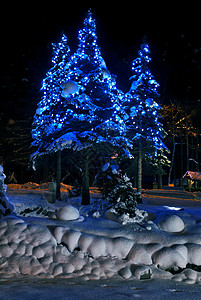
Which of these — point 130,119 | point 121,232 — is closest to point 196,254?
point 121,232

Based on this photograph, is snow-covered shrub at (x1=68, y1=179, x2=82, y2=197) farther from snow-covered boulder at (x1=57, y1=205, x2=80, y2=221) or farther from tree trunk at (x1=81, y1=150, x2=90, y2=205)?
snow-covered boulder at (x1=57, y1=205, x2=80, y2=221)

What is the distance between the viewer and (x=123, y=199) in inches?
292

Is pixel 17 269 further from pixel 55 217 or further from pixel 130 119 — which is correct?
pixel 130 119

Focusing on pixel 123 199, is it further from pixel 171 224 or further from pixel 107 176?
pixel 107 176

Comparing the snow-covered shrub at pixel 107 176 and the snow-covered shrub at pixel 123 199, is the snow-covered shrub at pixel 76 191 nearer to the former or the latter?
the snow-covered shrub at pixel 107 176

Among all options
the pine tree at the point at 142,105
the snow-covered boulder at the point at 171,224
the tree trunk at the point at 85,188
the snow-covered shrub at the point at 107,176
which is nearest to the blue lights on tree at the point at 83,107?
the tree trunk at the point at 85,188

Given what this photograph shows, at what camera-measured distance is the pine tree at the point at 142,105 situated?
1697 cm

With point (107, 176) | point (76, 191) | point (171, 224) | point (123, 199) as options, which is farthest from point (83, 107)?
point (171, 224)

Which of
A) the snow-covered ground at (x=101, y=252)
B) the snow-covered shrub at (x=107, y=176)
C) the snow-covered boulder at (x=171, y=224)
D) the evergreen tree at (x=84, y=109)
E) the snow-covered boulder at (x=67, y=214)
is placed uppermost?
the evergreen tree at (x=84, y=109)

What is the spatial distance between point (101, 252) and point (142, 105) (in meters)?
13.3

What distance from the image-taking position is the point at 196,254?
5.25 m

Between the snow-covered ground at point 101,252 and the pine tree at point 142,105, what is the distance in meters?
10.7

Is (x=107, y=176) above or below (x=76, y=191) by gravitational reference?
above

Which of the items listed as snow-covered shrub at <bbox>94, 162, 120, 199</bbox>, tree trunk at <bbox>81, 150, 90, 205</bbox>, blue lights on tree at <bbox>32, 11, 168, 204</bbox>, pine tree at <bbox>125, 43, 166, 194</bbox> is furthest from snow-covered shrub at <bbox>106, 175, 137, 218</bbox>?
pine tree at <bbox>125, 43, 166, 194</bbox>
